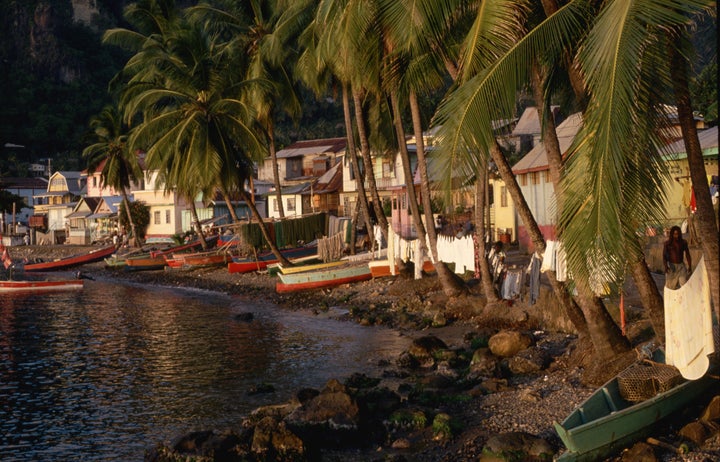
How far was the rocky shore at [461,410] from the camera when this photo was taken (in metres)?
11.0

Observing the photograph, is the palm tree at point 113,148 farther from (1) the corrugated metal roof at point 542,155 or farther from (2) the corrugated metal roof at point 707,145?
(2) the corrugated metal roof at point 707,145

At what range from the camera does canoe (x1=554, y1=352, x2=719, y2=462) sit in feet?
32.0

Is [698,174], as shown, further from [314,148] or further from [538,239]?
[314,148]

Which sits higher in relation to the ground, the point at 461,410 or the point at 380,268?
the point at 380,268

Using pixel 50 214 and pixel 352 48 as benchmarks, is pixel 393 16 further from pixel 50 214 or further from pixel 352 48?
pixel 50 214

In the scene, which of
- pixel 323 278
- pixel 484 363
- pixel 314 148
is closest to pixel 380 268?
pixel 323 278

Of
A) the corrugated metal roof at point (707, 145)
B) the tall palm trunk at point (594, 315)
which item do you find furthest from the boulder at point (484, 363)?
the corrugated metal roof at point (707, 145)

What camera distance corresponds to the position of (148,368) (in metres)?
20.9

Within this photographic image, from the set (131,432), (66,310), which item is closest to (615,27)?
(131,432)

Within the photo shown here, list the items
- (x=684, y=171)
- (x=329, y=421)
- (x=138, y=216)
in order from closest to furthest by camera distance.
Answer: (x=329, y=421) < (x=684, y=171) < (x=138, y=216)

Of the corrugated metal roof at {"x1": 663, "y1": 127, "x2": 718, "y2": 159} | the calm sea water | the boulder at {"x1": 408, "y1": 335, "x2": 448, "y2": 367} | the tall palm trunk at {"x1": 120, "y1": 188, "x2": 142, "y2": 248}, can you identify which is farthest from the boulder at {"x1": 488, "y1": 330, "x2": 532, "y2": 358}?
the tall palm trunk at {"x1": 120, "y1": 188, "x2": 142, "y2": 248}

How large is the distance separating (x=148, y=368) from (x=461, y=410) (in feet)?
33.2

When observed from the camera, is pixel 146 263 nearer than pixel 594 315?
No

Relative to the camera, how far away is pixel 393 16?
11.9 metres
